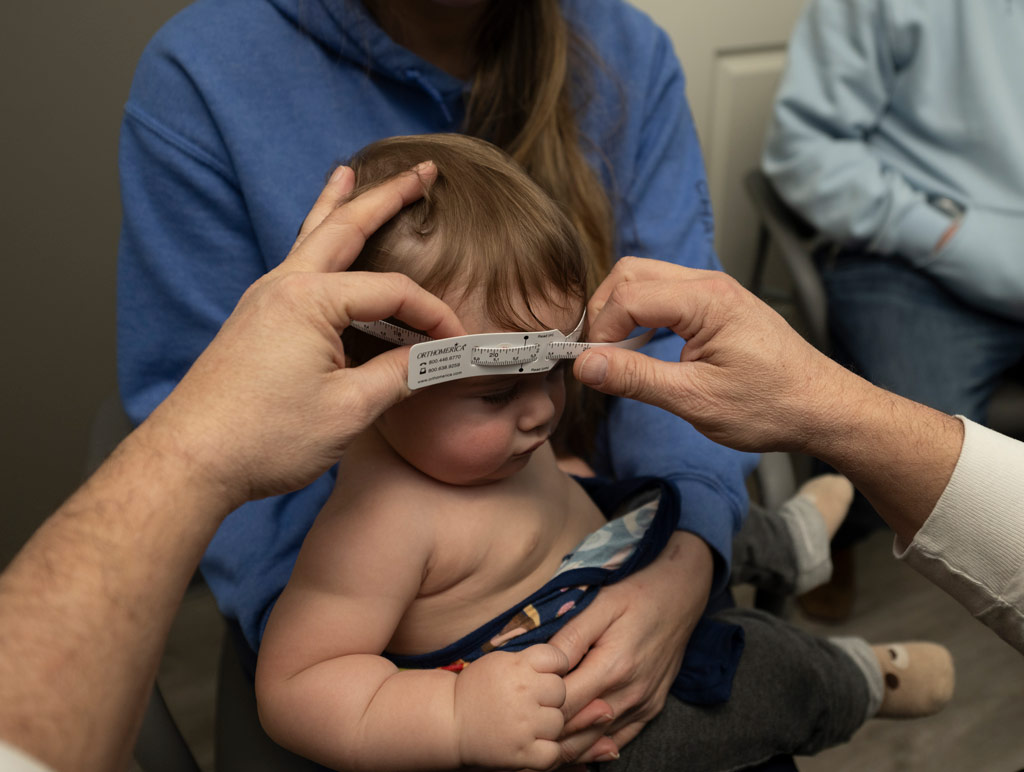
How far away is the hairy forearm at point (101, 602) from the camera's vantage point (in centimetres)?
50

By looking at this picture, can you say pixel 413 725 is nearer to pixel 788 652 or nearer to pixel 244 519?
pixel 244 519

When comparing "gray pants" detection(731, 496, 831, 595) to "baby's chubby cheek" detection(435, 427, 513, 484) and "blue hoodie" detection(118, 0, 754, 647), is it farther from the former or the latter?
"baby's chubby cheek" detection(435, 427, 513, 484)

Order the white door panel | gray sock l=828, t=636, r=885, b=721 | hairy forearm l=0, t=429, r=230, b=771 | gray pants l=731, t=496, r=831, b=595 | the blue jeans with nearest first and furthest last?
hairy forearm l=0, t=429, r=230, b=771
gray sock l=828, t=636, r=885, b=721
gray pants l=731, t=496, r=831, b=595
the blue jeans
the white door panel

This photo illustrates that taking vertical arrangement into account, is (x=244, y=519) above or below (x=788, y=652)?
above

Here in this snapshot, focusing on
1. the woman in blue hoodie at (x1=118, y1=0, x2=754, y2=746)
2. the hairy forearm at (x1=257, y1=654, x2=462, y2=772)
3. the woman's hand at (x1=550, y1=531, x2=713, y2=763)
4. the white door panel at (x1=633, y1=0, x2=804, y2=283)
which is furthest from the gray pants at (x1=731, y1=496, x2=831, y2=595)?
the white door panel at (x1=633, y1=0, x2=804, y2=283)

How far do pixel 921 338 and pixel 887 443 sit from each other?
0.98 meters

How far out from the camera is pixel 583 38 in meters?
1.17

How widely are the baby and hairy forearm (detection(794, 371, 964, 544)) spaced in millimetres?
221

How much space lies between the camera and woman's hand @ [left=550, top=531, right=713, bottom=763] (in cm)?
82

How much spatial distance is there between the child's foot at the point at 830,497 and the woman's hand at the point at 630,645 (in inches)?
17.9

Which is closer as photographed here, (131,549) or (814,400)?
(131,549)

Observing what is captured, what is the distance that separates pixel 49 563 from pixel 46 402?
3.79ft

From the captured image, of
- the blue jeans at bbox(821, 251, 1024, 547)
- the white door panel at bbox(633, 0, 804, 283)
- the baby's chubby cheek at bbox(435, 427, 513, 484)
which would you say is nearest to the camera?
the baby's chubby cheek at bbox(435, 427, 513, 484)

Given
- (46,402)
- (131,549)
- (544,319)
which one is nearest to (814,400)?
(544,319)
